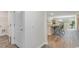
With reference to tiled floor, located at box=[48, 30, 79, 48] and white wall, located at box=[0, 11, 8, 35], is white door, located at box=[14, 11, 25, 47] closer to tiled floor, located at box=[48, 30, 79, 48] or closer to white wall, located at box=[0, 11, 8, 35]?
white wall, located at box=[0, 11, 8, 35]

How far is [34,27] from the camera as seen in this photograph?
5.99ft

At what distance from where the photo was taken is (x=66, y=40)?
183 cm

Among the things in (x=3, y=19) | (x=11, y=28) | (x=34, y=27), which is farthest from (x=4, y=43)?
(x=34, y=27)

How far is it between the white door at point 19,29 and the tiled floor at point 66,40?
45cm

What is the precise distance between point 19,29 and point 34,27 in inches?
9.8

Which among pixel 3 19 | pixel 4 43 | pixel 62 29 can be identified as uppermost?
pixel 3 19

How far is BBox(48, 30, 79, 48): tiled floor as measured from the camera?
71.2 inches

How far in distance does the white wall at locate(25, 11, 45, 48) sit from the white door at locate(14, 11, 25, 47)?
7 cm

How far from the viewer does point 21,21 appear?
1849mm

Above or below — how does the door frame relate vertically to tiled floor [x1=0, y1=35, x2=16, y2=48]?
above

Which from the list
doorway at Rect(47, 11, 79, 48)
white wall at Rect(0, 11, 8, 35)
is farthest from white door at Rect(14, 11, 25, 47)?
doorway at Rect(47, 11, 79, 48)

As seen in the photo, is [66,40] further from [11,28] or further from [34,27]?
[11,28]

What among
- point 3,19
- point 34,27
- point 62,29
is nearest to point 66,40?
point 62,29

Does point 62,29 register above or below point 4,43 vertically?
above
